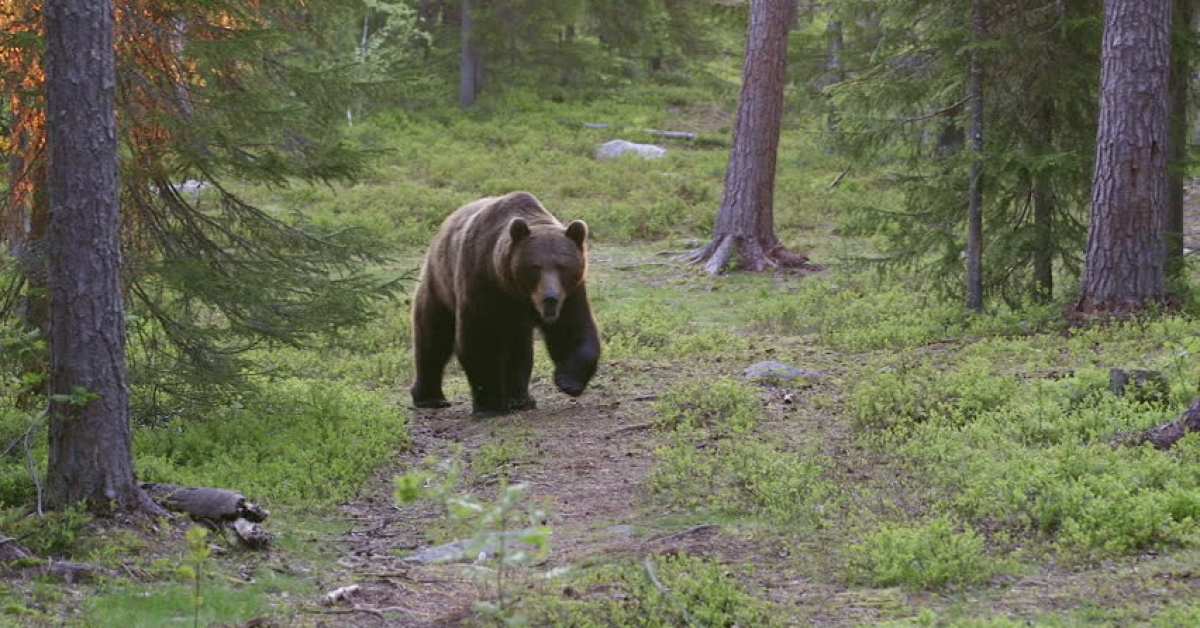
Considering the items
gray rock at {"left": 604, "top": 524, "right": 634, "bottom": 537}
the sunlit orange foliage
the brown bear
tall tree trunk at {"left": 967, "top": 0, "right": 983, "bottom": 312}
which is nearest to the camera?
gray rock at {"left": 604, "top": 524, "right": 634, "bottom": 537}

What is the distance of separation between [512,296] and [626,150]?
67.7ft

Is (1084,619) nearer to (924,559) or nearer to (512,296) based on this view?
(924,559)

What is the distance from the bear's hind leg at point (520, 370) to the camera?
37.0 ft

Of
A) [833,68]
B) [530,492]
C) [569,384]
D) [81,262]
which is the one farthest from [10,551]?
[833,68]

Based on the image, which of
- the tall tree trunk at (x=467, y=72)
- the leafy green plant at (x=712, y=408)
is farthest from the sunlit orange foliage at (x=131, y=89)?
the tall tree trunk at (x=467, y=72)

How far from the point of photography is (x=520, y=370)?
1145 cm

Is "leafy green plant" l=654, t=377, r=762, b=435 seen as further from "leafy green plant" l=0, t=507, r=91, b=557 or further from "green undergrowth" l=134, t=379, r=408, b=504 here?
"leafy green plant" l=0, t=507, r=91, b=557

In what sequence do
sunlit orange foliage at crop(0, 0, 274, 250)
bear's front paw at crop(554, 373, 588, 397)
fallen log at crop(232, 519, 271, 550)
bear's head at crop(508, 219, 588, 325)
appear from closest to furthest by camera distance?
1. fallen log at crop(232, 519, 271, 550)
2. sunlit orange foliage at crop(0, 0, 274, 250)
3. bear's head at crop(508, 219, 588, 325)
4. bear's front paw at crop(554, 373, 588, 397)

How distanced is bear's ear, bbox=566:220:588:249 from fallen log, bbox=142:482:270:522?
4287 mm

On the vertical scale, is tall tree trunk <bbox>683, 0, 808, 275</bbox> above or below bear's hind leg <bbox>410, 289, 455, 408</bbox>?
above

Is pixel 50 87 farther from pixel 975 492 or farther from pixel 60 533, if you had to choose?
pixel 975 492

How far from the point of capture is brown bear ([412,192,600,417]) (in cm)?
1038

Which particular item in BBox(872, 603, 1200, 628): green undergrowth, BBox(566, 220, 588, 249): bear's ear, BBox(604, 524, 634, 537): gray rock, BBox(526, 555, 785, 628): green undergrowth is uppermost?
BBox(566, 220, 588, 249): bear's ear

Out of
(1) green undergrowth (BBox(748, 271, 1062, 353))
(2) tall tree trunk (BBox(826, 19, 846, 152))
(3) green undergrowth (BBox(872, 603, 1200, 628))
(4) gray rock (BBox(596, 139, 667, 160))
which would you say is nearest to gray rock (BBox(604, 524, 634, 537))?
(3) green undergrowth (BBox(872, 603, 1200, 628))
